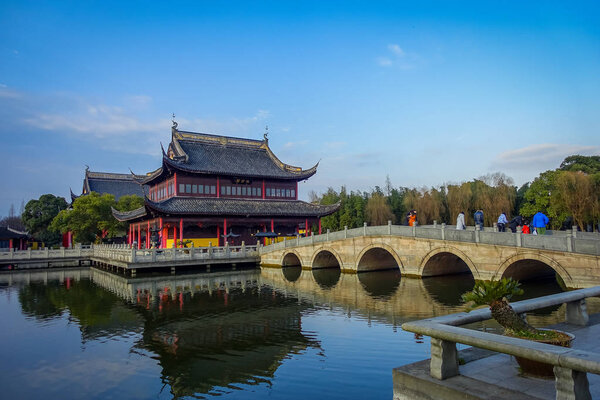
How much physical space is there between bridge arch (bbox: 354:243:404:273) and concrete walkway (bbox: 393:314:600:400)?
16.0 meters

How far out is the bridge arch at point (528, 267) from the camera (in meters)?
13.7

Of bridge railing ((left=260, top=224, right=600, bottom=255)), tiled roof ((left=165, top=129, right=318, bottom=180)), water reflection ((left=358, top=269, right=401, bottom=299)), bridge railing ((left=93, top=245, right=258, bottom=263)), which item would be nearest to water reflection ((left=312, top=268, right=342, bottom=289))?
water reflection ((left=358, top=269, right=401, bottom=299))

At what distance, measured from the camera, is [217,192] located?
3184 centimetres

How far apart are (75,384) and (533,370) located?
7.47 meters

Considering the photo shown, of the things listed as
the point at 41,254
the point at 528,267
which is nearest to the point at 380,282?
the point at 528,267

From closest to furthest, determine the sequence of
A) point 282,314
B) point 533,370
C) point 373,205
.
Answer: point 533,370, point 282,314, point 373,205

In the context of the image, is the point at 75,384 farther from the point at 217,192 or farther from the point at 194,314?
the point at 217,192

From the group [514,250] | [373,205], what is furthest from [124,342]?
[373,205]

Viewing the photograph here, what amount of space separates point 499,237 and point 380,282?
5.79 meters

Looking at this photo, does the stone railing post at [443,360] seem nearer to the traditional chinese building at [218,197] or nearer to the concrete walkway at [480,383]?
the concrete walkway at [480,383]

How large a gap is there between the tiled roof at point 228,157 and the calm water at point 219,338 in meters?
13.7

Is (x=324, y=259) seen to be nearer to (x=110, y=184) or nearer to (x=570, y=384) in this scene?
(x=570, y=384)

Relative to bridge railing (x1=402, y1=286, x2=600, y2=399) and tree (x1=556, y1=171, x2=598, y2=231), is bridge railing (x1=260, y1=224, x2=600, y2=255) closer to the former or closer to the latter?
bridge railing (x1=402, y1=286, x2=600, y2=399)

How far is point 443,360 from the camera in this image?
4.61 metres
